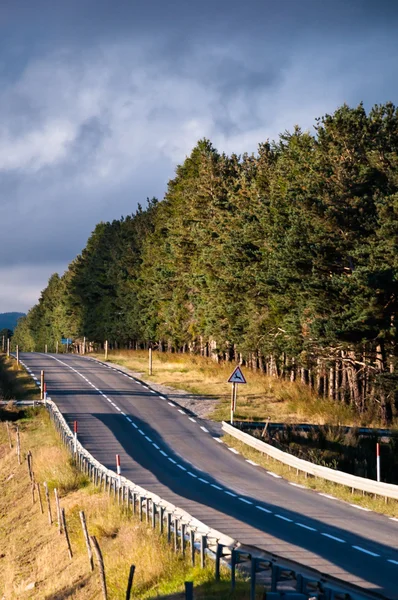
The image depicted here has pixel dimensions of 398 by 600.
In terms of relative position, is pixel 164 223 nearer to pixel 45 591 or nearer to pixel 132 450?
pixel 132 450

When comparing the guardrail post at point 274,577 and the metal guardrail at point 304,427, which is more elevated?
the guardrail post at point 274,577

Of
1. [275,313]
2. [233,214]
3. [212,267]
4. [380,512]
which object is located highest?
[233,214]

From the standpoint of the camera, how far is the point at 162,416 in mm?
36500

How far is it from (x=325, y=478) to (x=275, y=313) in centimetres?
2483

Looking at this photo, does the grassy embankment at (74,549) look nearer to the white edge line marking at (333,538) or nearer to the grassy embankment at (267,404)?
the white edge line marking at (333,538)

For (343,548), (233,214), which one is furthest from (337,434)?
(233,214)

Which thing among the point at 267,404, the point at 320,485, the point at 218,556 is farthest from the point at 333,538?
the point at 267,404

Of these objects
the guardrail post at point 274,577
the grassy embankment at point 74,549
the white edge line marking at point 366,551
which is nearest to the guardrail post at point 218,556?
the grassy embankment at point 74,549

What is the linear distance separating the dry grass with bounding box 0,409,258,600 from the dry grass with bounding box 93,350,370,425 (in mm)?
12627

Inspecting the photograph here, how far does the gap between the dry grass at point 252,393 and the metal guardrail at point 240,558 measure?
18381mm

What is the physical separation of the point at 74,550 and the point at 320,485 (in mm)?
8279

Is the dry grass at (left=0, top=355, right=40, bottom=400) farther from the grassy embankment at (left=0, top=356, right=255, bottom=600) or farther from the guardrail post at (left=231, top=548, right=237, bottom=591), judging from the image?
the guardrail post at (left=231, top=548, right=237, bottom=591)

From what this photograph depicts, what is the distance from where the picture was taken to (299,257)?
122 ft

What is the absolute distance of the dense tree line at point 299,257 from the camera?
1350 inches
